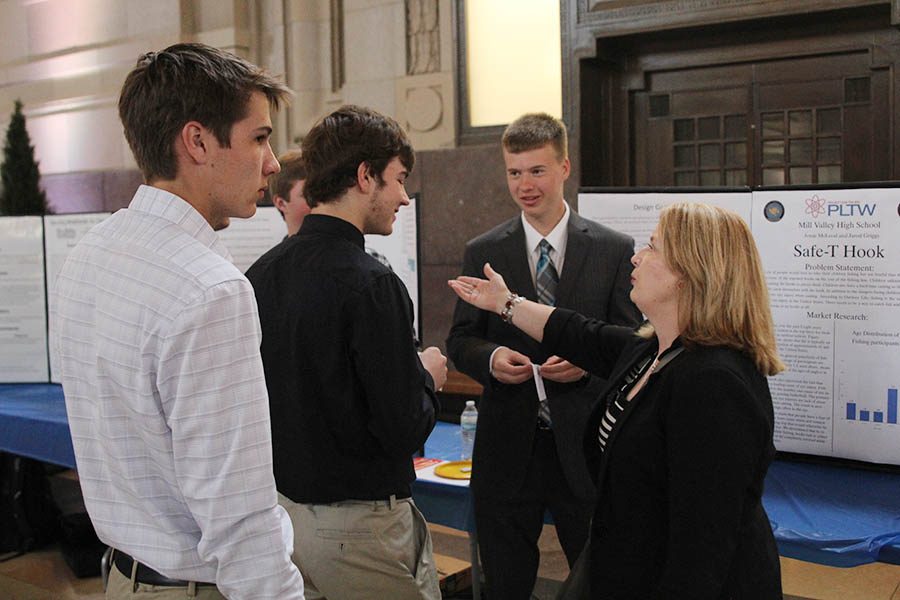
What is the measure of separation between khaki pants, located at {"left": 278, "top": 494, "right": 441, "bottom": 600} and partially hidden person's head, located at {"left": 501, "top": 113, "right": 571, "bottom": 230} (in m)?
1.22

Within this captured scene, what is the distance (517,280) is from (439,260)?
92.6 inches

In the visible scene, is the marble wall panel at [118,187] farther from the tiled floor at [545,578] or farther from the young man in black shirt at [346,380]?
the young man in black shirt at [346,380]

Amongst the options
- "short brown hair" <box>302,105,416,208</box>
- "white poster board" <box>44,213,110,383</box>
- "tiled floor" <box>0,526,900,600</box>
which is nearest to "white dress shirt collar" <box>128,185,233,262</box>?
"short brown hair" <box>302,105,416,208</box>

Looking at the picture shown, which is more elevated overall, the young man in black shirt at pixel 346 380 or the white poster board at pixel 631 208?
the white poster board at pixel 631 208

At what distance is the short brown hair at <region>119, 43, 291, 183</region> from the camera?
1.35m

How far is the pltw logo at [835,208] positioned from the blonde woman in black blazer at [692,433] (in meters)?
1.28

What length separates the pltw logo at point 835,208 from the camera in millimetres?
2955

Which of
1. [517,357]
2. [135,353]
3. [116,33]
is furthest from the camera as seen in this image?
[116,33]

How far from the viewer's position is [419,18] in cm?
536

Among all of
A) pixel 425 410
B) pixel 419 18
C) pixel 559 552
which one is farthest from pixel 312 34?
pixel 425 410

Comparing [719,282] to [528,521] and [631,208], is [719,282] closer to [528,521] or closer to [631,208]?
[528,521]

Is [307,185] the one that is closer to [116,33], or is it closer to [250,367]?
[250,367]

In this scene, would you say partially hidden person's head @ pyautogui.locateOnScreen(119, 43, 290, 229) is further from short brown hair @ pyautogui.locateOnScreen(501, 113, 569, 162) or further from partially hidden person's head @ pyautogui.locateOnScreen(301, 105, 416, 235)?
short brown hair @ pyautogui.locateOnScreen(501, 113, 569, 162)

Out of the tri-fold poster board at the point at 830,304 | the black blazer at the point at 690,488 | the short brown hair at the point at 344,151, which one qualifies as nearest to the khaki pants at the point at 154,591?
the black blazer at the point at 690,488
